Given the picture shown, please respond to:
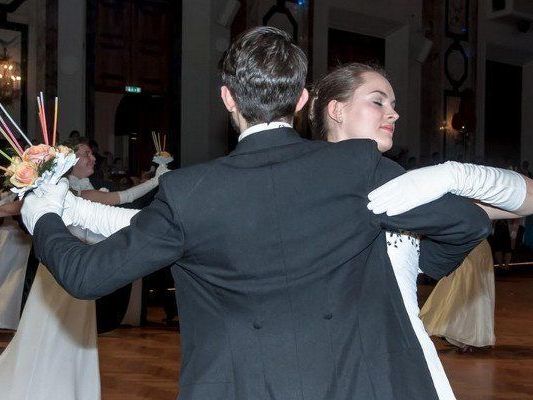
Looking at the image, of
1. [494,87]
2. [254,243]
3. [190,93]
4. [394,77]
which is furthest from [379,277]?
[494,87]

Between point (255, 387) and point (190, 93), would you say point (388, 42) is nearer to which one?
point (190, 93)

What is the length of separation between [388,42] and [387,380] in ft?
42.1

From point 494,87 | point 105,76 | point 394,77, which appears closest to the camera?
point 105,76

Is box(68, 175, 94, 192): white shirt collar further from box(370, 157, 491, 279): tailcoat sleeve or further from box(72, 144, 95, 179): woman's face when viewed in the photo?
box(370, 157, 491, 279): tailcoat sleeve

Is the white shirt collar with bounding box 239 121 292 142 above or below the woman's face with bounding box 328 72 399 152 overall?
below

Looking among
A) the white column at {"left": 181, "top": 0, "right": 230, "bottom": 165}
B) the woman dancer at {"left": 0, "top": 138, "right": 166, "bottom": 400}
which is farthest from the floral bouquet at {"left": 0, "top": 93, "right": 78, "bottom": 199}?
the white column at {"left": 181, "top": 0, "right": 230, "bottom": 165}

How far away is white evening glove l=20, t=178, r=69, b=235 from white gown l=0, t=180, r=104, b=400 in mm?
2190

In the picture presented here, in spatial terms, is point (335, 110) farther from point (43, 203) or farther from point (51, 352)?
point (51, 352)

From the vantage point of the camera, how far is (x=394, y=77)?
13508mm

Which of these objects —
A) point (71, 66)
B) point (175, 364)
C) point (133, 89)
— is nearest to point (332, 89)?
point (175, 364)

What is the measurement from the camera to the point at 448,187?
4.90 ft

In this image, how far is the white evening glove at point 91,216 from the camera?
71.1 inches

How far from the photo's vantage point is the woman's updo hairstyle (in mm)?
2031

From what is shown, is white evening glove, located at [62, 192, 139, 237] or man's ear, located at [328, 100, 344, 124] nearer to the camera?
white evening glove, located at [62, 192, 139, 237]
